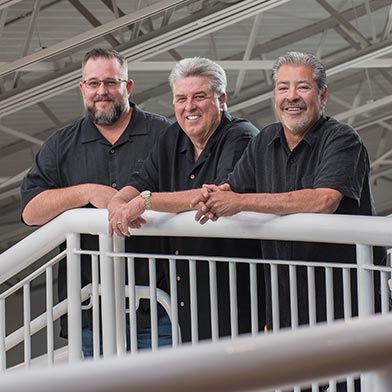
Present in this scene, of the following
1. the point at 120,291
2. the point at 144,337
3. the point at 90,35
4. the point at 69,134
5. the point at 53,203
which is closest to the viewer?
the point at 120,291

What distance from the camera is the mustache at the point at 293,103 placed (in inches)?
142

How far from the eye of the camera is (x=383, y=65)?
15656 mm

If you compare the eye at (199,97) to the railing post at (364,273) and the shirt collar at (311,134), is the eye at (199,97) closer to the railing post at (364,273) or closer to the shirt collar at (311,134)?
the shirt collar at (311,134)

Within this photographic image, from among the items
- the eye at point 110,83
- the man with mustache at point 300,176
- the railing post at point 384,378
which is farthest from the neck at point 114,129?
the railing post at point 384,378

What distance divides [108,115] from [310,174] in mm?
1219

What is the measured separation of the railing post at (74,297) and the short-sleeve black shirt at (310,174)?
61 cm

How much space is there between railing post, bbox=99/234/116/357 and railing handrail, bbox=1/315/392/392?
283 centimetres

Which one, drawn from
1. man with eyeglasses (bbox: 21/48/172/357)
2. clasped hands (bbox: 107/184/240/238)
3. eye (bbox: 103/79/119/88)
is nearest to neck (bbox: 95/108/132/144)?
man with eyeglasses (bbox: 21/48/172/357)

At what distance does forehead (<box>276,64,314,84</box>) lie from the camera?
3.68 m

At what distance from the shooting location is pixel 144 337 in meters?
4.04

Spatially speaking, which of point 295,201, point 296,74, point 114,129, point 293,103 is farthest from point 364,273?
point 114,129

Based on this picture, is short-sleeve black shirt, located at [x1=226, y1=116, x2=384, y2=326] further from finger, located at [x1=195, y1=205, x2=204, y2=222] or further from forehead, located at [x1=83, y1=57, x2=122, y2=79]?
forehead, located at [x1=83, y1=57, x2=122, y2=79]

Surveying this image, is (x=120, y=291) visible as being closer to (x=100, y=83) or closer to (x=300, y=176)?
(x=300, y=176)

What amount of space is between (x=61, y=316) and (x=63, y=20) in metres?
9.59
